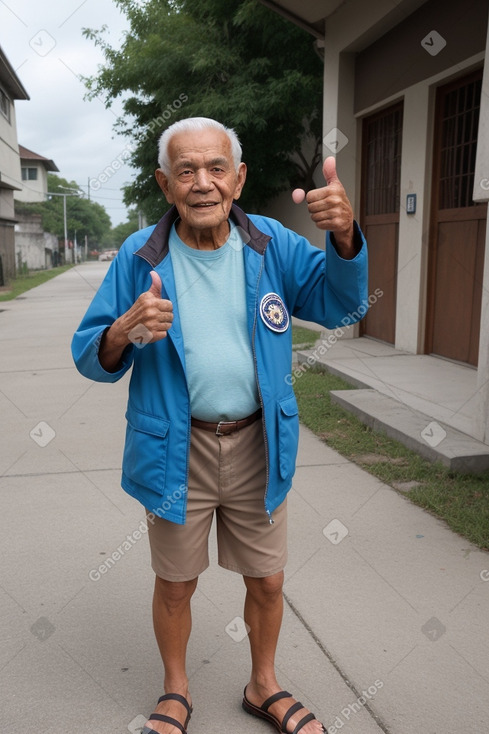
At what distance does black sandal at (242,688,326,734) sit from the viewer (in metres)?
2.29

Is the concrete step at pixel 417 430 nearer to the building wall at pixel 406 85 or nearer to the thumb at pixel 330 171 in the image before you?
the building wall at pixel 406 85

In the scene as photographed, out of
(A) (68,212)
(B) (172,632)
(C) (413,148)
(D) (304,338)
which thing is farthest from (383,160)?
(A) (68,212)

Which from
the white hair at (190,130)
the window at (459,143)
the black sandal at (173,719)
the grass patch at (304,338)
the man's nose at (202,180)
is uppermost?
the window at (459,143)

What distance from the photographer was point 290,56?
42.1 feet

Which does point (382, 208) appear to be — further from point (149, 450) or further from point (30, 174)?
point (30, 174)

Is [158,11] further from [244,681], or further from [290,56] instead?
[244,681]

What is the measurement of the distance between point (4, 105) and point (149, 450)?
97.3ft

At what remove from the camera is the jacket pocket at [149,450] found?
2160 millimetres

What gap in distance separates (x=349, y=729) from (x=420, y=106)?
24.4 feet

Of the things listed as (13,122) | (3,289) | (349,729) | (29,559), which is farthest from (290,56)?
(13,122)

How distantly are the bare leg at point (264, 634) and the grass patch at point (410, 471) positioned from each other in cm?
166

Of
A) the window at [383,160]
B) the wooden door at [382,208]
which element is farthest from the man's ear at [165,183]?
the window at [383,160]

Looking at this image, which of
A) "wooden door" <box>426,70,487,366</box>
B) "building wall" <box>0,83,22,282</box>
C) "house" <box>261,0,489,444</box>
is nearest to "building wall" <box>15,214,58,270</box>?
"building wall" <box>0,83,22,282</box>

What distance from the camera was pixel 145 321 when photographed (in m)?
1.94
